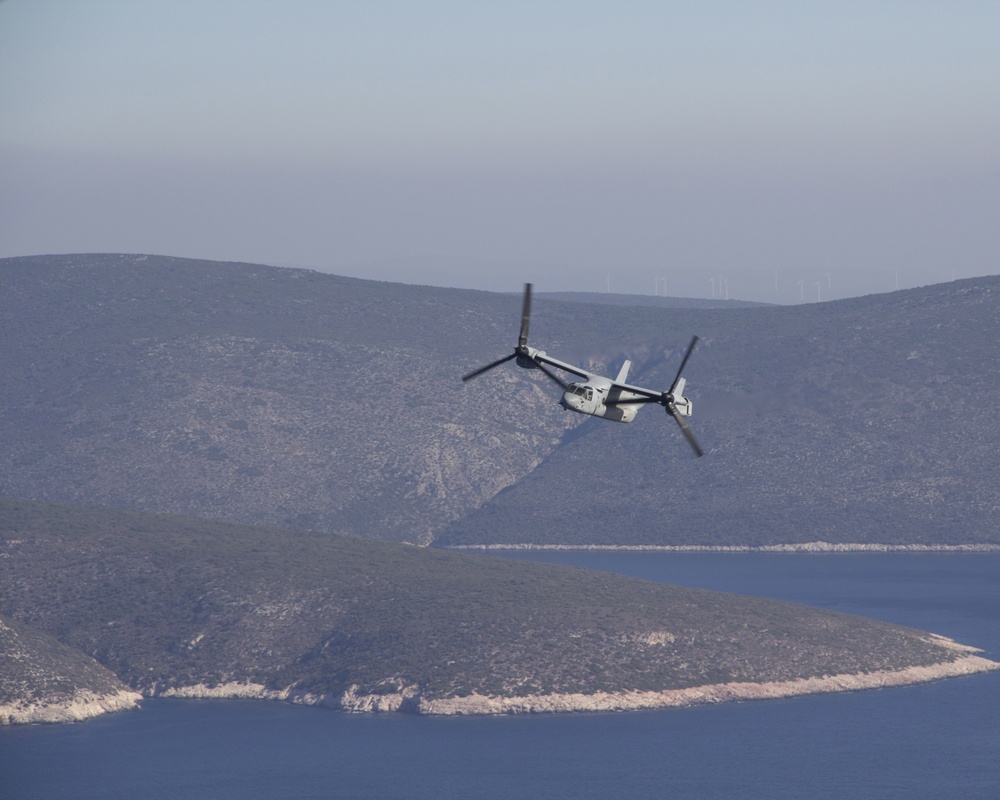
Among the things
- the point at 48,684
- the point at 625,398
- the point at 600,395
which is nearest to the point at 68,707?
the point at 48,684

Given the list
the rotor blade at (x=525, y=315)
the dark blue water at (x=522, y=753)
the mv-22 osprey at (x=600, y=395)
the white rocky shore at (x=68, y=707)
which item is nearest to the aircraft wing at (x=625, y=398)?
the mv-22 osprey at (x=600, y=395)

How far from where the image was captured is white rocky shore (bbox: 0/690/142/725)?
544 feet

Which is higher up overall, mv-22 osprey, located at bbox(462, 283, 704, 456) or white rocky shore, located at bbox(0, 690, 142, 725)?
mv-22 osprey, located at bbox(462, 283, 704, 456)

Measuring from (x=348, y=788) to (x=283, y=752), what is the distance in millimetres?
14099

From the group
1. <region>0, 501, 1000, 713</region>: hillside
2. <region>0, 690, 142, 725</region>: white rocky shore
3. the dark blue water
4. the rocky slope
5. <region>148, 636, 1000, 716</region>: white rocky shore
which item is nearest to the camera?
the dark blue water

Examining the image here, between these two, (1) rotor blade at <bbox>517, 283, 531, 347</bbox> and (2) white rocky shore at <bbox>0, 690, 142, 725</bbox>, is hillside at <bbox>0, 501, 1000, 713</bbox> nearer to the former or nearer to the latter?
(2) white rocky shore at <bbox>0, 690, 142, 725</bbox>

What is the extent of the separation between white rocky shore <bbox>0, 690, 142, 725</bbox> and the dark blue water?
6.24 feet

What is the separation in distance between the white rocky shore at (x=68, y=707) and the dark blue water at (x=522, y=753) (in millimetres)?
1903

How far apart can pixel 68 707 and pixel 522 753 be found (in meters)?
47.0

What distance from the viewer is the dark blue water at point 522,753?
148625mm

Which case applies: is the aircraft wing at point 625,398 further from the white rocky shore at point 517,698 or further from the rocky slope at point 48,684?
the rocky slope at point 48,684

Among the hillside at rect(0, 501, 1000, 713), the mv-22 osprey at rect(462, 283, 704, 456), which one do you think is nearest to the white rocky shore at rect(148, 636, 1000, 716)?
the hillside at rect(0, 501, 1000, 713)

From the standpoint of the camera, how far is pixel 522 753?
526 feet

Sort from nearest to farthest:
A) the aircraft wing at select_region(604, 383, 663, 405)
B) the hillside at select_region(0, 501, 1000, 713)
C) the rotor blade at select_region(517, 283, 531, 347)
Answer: the rotor blade at select_region(517, 283, 531, 347) < the aircraft wing at select_region(604, 383, 663, 405) < the hillside at select_region(0, 501, 1000, 713)
